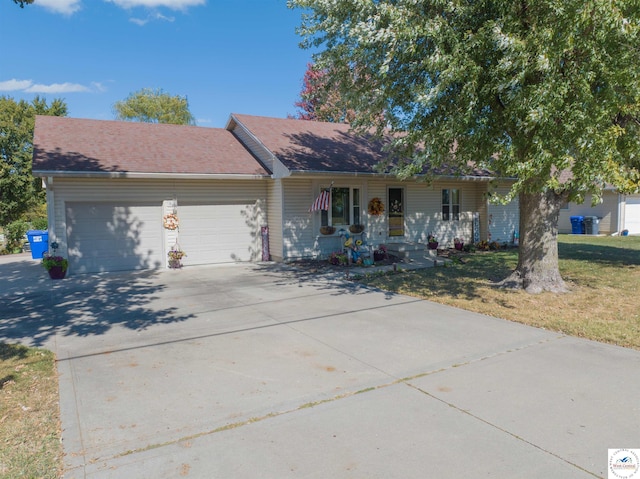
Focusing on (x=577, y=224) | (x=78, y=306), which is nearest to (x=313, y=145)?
(x=78, y=306)

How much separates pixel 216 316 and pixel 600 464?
5.50 metres

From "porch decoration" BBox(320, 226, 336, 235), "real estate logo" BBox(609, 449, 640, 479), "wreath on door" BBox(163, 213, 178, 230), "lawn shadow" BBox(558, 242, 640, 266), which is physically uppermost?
"wreath on door" BBox(163, 213, 178, 230)

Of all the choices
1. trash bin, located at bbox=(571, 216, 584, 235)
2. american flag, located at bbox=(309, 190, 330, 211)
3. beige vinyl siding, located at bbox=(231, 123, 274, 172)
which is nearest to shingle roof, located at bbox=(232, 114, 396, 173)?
beige vinyl siding, located at bbox=(231, 123, 274, 172)

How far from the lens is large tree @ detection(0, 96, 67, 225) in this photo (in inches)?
876

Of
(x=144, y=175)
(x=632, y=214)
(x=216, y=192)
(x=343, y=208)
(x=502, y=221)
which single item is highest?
(x=144, y=175)

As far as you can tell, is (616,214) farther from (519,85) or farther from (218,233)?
(218,233)

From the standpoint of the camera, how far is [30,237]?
48.6 ft

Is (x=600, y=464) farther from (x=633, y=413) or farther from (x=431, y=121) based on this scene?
(x=431, y=121)

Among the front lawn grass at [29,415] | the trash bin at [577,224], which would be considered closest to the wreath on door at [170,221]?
the front lawn grass at [29,415]

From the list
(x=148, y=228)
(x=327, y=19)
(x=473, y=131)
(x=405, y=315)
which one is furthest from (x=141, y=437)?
(x=148, y=228)

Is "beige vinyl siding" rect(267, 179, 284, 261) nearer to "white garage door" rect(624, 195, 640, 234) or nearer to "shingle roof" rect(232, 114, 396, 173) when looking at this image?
"shingle roof" rect(232, 114, 396, 173)

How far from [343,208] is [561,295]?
7242 mm

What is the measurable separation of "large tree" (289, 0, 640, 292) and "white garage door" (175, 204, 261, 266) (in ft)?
19.7

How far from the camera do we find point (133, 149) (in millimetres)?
13039
